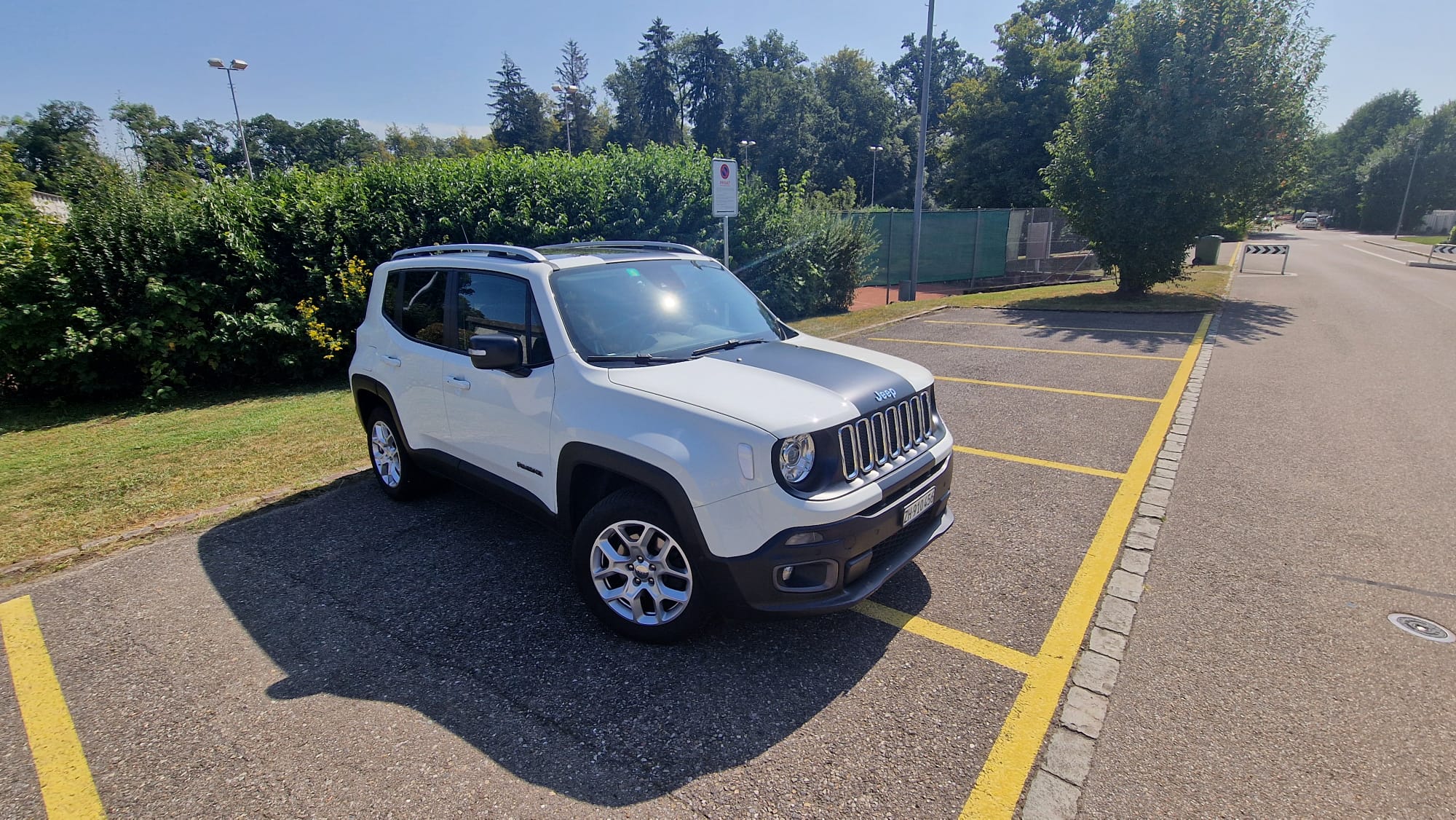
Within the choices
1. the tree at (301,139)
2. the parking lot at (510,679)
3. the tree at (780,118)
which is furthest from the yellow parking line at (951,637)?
the tree at (301,139)

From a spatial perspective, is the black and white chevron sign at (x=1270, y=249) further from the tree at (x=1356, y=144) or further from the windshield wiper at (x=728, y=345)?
the tree at (x=1356, y=144)

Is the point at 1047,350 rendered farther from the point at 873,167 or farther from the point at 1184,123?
the point at 873,167

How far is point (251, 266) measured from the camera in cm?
883

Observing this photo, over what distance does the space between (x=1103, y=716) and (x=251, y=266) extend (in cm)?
1029

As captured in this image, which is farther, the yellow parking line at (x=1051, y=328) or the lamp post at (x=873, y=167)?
the lamp post at (x=873, y=167)

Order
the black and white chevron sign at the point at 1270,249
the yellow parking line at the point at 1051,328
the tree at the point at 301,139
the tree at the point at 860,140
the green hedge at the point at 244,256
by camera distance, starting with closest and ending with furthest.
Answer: the green hedge at the point at 244,256, the yellow parking line at the point at 1051,328, the black and white chevron sign at the point at 1270,249, the tree at the point at 860,140, the tree at the point at 301,139

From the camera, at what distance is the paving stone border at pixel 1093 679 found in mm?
2479

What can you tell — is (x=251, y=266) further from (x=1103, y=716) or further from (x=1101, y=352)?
(x=1101, y=352)

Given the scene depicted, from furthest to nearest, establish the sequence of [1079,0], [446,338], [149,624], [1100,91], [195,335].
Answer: [1079,0] → [1100,91] → [195,335] → [446,338] → [149,624]

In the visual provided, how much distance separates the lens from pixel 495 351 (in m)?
3.43

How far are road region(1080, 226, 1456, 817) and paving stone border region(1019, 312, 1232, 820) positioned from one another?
0.05 metres

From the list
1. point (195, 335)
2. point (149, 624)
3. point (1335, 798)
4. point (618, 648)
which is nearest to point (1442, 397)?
point (1335, 798)

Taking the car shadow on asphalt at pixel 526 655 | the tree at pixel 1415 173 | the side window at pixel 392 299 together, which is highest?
the tree at pixel 1415 173

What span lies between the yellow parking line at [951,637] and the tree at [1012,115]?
35.5m
